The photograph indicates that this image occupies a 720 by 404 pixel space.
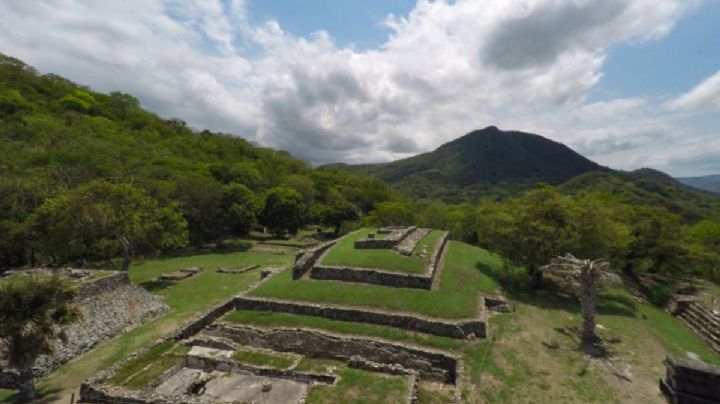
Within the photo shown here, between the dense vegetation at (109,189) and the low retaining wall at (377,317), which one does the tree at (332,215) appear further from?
the low retaining wall at (377,317)

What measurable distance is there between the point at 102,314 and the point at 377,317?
13.6 meters

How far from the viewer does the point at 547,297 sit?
2155 cm

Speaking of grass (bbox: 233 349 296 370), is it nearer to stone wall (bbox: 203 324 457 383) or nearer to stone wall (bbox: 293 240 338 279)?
stone wall (bbox: 203 324 457 383)

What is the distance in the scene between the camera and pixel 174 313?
18.5 meters

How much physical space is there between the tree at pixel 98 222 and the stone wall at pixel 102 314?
18.2 feet

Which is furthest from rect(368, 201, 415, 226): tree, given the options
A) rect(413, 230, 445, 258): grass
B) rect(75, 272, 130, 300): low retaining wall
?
rect(75, 272, 130, 300): low retaining wall

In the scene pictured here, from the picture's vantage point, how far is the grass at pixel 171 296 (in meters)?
13.0

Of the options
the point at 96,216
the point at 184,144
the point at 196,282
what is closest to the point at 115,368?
the point at 196,282

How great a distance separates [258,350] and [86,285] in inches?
373

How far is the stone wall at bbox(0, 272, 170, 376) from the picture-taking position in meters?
13.6

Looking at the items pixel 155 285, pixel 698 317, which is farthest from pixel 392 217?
pixel 698 317

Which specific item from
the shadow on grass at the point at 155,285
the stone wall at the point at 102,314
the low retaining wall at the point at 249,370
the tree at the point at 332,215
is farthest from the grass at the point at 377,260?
the tree at the point at 332,215

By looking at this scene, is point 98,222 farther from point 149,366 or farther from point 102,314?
point 149,366

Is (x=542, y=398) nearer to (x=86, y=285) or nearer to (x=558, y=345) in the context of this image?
(x=558, y=345)
